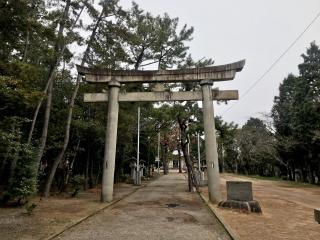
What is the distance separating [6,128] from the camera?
9836 millimetres

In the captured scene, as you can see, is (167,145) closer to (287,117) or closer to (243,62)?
(287,117)

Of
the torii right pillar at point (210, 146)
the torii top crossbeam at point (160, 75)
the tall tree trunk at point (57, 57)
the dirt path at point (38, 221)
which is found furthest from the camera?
the torii top crossbeam at point (160, 75)

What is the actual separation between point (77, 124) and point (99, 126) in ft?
6.45

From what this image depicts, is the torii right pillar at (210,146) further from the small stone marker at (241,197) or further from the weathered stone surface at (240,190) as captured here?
the weathered stone surface at (240,190)

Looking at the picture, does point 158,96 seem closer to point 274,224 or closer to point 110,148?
point 110,148

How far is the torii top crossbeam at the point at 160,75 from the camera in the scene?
13367 mm

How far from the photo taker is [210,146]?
1292cm

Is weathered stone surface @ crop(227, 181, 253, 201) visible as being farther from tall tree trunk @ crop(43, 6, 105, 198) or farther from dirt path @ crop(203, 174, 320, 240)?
tall tree trunk @ crop(43, 6, 105, 198)

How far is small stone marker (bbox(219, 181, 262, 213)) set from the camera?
32.3ft

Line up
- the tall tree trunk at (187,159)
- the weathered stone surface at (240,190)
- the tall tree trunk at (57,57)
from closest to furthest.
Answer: the weathered stone surface at (240,190) → the tall tree trunk at (57,57) → the tall tree trunk at (187,159)

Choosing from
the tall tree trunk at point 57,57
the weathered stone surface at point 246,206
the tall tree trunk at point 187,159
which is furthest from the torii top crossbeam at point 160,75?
the weathered stone surface at point 246,206

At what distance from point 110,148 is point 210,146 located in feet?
14.6

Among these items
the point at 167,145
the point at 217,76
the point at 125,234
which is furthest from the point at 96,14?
the point at 167,145

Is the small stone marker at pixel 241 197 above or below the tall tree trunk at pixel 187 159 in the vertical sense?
below
